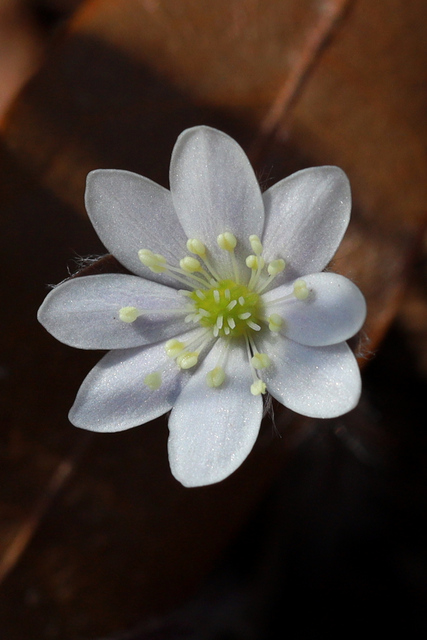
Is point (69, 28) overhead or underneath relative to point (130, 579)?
overhead

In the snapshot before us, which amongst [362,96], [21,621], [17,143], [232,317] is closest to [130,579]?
[21,621]

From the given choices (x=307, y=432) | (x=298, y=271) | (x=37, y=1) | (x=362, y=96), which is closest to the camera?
(x=298, y=271)

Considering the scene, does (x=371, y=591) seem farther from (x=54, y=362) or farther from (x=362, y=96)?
(x=362, y=96)

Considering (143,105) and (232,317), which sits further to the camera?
(143,105)

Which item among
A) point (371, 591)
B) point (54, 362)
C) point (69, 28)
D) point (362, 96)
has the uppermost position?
point (362, 96)

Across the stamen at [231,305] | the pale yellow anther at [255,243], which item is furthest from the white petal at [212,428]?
the pale yellow anther at [255,243]

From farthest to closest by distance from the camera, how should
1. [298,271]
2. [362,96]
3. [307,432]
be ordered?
1. [307,432]
2. [362,96]
3. [298,271]
